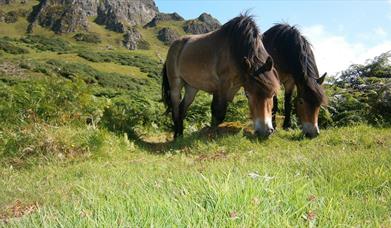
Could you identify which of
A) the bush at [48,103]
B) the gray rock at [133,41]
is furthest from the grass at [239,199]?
the gray rock at [133,41]

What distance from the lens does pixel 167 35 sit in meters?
160

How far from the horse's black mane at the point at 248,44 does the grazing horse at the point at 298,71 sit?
0.67 m

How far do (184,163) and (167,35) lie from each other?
157266mm

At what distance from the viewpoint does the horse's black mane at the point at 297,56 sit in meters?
7.66

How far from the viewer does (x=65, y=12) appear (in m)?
149

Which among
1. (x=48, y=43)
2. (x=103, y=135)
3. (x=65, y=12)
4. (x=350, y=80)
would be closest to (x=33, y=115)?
(x=103, y=135)

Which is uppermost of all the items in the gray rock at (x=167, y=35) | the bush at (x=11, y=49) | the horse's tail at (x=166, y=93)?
the gray rock at (x=167, y=35)

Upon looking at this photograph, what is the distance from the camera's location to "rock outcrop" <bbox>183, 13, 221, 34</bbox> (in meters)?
173

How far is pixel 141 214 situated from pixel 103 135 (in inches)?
207

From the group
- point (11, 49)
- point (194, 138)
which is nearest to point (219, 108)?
point (194, 138)

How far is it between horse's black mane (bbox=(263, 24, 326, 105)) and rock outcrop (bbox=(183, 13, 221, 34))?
162 meters

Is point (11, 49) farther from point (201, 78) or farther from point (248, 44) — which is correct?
point (248, 44)

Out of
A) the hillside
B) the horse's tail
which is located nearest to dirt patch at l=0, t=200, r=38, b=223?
the hillside

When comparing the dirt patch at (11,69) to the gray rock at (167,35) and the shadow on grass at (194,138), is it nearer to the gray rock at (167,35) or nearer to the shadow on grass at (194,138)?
the shadow on grass at (194,138)
